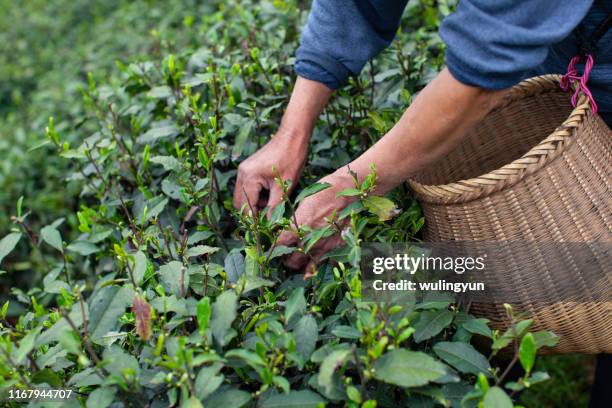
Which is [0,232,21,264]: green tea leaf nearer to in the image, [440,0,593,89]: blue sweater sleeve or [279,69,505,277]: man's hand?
[279,69,505,277]: man's hand

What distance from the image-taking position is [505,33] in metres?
1.12

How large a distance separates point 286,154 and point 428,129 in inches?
17.2

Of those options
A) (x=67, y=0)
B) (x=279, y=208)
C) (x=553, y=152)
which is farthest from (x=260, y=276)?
(x=67, y=0)

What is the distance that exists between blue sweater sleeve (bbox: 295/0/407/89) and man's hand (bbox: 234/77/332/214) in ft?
0.14

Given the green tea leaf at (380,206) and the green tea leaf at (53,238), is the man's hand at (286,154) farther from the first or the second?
the green tea leaf at (53,238)

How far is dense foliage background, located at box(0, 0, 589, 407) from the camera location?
1.09m

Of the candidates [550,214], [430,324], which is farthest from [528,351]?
[550,214]

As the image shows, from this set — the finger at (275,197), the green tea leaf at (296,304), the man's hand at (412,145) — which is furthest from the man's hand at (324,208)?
the green tea leaf at (296,304)

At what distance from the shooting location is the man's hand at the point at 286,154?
1602mm

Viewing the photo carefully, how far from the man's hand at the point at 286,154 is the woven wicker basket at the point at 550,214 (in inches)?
13.5

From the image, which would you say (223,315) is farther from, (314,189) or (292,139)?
(292,139)

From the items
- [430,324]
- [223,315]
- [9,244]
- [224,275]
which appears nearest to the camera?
[223,315]

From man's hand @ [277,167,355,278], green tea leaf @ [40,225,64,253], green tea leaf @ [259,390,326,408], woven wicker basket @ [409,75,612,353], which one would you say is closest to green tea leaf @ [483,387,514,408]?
green tea leaf @ [259,390,326,408]

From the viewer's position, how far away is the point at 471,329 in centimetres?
124
